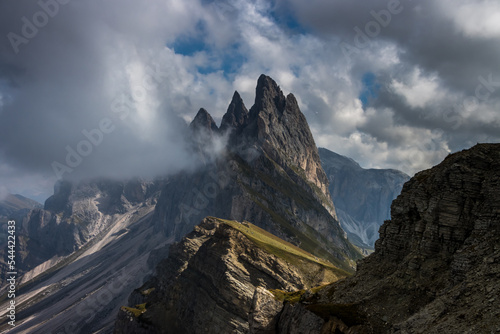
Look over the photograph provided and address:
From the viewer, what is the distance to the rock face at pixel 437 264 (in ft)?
112

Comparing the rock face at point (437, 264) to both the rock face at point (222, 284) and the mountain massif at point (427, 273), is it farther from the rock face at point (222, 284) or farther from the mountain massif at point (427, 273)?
the rock face at point (222, 284)

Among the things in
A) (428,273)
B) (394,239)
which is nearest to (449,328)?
(428,273)

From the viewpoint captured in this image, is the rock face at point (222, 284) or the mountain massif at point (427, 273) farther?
the rock face at point (222, 284)

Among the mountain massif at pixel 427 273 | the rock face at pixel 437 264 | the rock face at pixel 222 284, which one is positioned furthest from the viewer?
the rock face at pixel 222 284

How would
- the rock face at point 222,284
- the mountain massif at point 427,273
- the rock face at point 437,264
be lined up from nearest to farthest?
the rock face at point 437,264
the mountain massif at point 427,273
the rock face at point 222,284

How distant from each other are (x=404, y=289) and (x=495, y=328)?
1603 cm

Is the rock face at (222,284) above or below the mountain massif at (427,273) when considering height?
below

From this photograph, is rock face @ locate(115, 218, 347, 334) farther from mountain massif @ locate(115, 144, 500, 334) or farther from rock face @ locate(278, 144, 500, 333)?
rock face @ locate(278, 144, 500, 333)

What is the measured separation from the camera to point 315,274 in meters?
156

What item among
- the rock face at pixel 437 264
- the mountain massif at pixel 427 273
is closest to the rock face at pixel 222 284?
the mountain massif at pixel 427 273

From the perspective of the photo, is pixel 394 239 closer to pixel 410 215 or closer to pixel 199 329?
pixel 410 215

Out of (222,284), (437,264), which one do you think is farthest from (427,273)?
(222,284)

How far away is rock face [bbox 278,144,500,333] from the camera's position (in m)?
34.3

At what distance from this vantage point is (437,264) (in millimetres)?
42969
